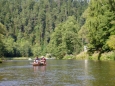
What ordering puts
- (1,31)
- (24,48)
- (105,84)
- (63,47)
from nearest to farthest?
(105,84) < (1,31) < (63,47) < (24,48)

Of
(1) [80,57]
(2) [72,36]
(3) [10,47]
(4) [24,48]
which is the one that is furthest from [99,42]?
(4) [24,48]

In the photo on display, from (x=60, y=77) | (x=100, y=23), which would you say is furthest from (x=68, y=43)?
(x=60, y=77)

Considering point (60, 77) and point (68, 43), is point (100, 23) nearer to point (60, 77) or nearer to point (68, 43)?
point (68, 43)

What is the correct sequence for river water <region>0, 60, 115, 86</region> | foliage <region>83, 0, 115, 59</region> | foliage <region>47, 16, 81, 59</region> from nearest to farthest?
1. river water <region>0, 60, 115, 86</region>
2. foliage <region>83, 0, 115, 59</region>
3. foliage <region>47, 16, 81, 59</region>

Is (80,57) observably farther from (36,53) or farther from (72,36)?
(36,53)

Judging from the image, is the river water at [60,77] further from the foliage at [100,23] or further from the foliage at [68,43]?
the foliage at [68,43]

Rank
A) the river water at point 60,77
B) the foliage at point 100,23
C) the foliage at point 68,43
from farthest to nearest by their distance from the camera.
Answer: the foliage at point 68,43 < the foliage at point 100,23 < the river water at point 60,77

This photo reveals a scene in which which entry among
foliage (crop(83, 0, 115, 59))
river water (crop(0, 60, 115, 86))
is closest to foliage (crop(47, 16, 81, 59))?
foliage (crop(83, 0, 115, 59))


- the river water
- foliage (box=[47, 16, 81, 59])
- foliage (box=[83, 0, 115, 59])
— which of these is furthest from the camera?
foliage (box=[47, 16, 81, 59])

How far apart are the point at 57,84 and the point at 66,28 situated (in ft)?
323

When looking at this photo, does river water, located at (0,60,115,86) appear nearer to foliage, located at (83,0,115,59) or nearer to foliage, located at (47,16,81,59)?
foliage, located at (83,0,115,59)

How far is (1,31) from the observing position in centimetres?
8431

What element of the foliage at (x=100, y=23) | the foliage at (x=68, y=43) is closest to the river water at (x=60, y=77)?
the foliage at (x=100, y=23)

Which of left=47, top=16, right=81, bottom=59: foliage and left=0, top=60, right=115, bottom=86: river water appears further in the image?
left=47, top=16, right=81, bottom=59: foliage
